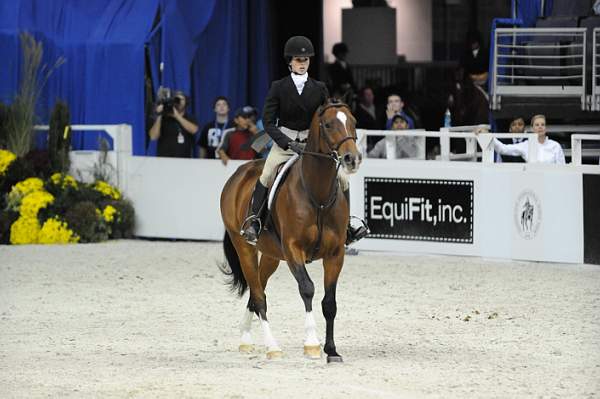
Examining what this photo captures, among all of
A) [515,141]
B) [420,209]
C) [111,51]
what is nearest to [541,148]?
[515,141]

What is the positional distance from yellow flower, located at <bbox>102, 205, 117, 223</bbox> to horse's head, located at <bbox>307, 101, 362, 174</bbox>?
27.5 ft

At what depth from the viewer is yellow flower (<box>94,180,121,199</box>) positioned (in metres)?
17.8

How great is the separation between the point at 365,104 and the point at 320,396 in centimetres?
1300

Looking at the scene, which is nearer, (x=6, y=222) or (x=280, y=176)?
(x=280, y=176)

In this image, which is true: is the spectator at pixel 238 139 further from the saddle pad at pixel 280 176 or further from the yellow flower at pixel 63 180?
the saddle pad at pixel 280 176

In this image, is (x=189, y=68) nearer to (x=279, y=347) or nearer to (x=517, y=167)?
(x=517, y=167)

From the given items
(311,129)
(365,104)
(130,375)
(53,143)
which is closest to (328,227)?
(311,129)

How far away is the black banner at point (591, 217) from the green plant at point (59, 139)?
7410 millimetres

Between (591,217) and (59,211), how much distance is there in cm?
702

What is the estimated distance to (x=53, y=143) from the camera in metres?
18.4

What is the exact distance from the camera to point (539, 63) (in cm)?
1862

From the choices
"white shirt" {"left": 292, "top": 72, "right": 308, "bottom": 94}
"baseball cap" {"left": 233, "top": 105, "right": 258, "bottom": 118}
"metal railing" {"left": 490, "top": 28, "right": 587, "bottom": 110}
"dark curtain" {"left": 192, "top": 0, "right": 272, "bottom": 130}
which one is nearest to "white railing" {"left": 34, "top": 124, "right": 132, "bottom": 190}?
"baseball cap" {"left": 233, "top": 105, "right": 258, "bottom": 118}

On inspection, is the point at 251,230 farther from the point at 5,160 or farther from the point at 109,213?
the point at 5,160

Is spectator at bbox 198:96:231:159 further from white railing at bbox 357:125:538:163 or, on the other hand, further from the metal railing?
the metal railing
